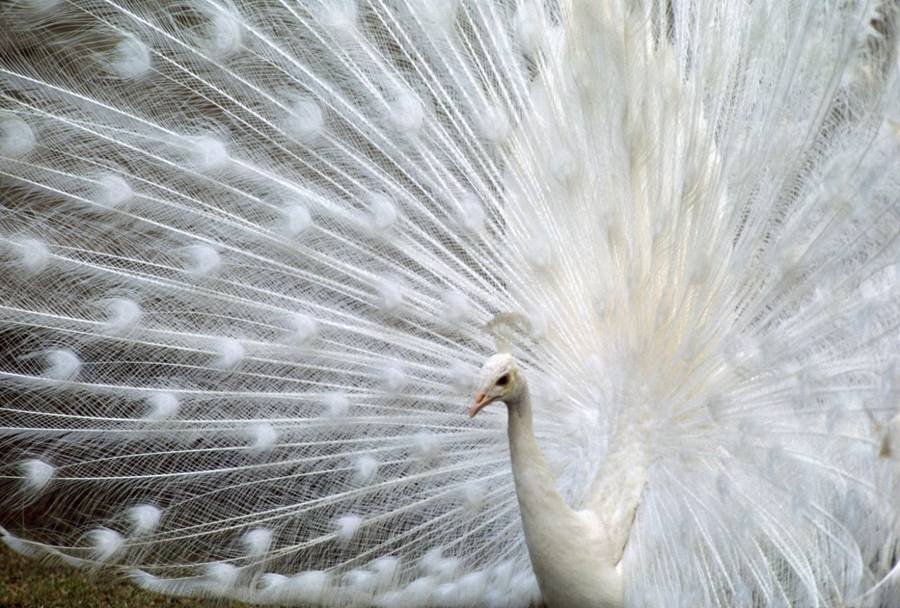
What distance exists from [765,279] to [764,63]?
1.91ft

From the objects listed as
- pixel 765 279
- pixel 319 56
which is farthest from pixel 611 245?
pixel 319 56

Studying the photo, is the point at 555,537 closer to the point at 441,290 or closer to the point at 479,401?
the point at 479,401

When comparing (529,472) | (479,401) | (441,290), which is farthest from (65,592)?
(479,401)

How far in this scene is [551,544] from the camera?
3.22 meters

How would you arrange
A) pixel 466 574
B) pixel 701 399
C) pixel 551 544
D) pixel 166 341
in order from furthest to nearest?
pixel 466 574 < pixel 166 341 < pixel 701 399 < pixel 551 544

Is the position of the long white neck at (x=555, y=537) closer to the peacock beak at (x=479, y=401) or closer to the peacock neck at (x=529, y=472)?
the peacock neck at (x=529, y=472)

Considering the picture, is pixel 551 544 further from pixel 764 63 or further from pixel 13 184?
pixel 13 184

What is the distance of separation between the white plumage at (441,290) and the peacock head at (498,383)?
19 centimetres

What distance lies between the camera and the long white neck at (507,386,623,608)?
126 inches

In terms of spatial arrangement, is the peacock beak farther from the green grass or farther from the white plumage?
the green grass

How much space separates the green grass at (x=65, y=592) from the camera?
4.36 m

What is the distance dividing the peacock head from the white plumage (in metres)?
0.19

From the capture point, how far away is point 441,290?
389 centimetres

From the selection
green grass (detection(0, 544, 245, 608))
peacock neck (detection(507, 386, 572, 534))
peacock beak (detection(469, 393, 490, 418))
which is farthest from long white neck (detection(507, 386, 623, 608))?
green grass (detection(0, 544, 245, 608))
